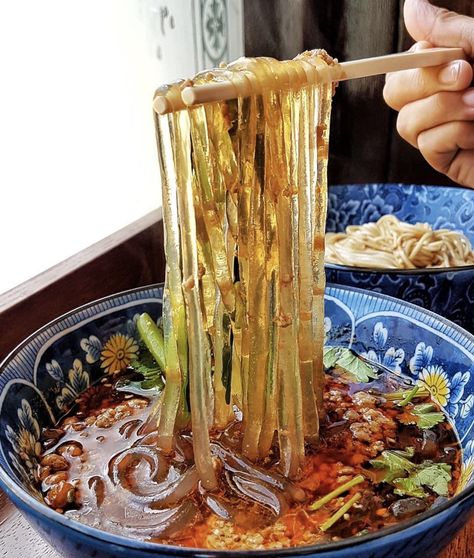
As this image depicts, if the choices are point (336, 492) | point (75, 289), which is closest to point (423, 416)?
point (336, 492)

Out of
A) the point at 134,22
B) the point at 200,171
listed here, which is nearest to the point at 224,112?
the point at 200,171

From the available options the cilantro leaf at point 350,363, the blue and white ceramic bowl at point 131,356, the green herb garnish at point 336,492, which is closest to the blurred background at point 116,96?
the blue and white ceramic bowl at point 131,356

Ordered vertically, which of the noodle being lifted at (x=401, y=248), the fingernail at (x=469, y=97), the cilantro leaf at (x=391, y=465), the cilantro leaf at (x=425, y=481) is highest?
the fingernail at (x=469, y=97)

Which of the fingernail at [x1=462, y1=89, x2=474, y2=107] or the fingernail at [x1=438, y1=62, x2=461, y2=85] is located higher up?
the fingernail at [x1=438, y1=62, x2=461, y2=85]

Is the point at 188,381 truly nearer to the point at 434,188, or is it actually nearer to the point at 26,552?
the point at 26,552

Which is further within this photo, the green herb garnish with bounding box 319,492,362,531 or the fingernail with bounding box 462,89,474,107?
the fingernail with bounding box 462,89,474,107

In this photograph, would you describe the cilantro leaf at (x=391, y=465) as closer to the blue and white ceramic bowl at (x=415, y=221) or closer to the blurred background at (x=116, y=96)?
the blue and white ceramic bowl at (x=415, y=221)

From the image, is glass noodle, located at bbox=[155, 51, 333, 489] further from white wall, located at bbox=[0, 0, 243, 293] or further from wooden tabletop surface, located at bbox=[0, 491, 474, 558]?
white wall, located at bbox=[0, 0, 243, 293]

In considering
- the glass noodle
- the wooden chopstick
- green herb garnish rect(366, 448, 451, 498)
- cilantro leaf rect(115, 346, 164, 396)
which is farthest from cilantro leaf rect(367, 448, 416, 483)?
the wooden chopstick
